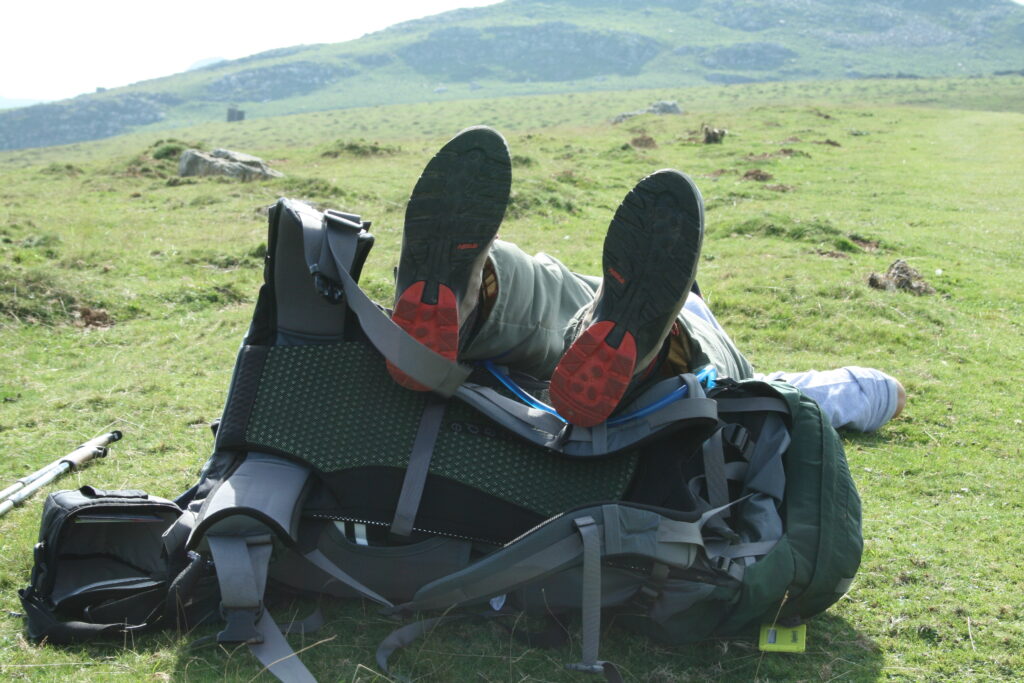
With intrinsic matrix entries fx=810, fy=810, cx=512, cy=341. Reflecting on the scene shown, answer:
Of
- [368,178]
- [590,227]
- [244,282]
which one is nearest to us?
[244,282]

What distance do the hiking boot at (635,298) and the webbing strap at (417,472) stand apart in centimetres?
53

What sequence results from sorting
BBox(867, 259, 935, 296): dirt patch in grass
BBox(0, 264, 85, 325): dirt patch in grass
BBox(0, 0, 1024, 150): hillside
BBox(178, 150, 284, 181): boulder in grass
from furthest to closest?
BBox(0, 0, 1024, 150): hillside < BBox(178, 150, 284, 181): boulder in grass < BBox(867, 259, 935, 296): dirt patch in grass < BBox(0, 264, 85, 325): dirt patch in grass

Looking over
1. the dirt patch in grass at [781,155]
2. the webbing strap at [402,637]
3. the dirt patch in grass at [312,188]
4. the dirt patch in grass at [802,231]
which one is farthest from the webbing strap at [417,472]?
the dirt patch in grass at [781,155]

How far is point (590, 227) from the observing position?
13383 mm

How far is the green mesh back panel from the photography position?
3.39 metres

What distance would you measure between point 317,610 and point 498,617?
76cm

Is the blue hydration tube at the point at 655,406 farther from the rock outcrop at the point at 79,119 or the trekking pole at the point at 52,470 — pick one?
the rock outcrop at the point at 79,119

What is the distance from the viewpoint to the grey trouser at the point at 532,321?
4156 mm

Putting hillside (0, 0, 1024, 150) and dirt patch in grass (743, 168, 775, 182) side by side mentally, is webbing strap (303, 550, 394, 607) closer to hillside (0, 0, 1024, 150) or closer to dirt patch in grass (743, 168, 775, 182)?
dirt patch in grass (743, 168, 775, 182)

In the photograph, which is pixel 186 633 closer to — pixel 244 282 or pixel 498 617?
pixel 498 617

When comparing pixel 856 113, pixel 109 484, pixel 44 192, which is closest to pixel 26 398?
pixel 109 484

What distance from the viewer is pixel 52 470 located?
4.86 meters

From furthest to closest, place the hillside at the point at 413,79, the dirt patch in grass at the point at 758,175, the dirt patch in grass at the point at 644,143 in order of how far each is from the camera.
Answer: the hillside at the point at 413,79, the dirt patch in grass at the point at 644,143, the dirt patch in grass at the point at 758,175

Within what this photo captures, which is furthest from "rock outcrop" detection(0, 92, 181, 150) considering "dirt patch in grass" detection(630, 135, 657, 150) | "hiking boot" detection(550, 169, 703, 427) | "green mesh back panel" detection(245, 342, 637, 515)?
"hiking boot" detection(550, 169, 703, 427)
